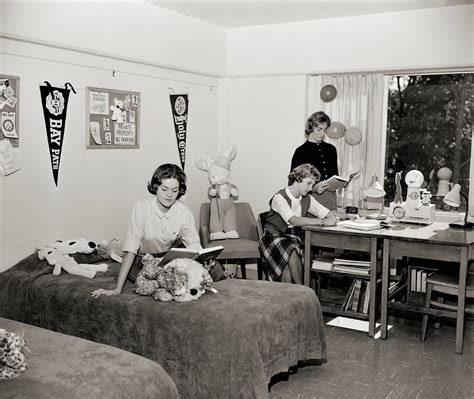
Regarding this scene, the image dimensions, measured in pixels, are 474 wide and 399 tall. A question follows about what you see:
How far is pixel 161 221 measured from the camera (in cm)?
425

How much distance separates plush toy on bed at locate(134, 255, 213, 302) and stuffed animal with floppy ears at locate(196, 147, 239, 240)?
216 centimetres

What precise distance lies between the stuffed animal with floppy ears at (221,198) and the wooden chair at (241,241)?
67 mm

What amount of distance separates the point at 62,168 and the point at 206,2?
2070 millimetres

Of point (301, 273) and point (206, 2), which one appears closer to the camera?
point (301, 273)

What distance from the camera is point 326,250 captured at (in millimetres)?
6281

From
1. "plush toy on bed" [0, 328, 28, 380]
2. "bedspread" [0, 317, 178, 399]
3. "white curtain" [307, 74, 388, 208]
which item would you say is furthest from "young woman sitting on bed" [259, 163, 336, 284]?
"plush toy on bed" [0, 328, 28, 380]

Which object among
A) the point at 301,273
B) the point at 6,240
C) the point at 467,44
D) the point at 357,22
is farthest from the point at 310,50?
the point at 6,240

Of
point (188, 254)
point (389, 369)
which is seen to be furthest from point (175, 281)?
point (389, 369)

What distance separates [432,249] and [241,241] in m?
1.97

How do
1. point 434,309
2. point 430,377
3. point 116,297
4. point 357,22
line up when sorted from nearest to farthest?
point 116,297
point 430,377
point 434,309
point 357,22

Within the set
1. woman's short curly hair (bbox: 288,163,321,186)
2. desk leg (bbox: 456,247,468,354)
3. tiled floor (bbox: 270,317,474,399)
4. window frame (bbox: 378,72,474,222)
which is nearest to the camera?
tiled floor (bbox: 270,317,474,399)

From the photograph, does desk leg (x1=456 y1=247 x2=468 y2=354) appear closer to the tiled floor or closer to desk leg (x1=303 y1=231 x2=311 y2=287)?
the tiled floor

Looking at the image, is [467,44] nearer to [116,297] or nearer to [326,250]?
[326,250]

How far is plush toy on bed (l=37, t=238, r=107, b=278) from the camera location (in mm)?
4320
